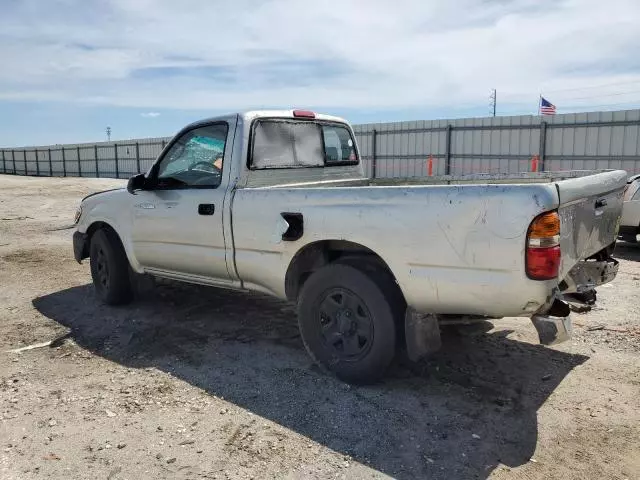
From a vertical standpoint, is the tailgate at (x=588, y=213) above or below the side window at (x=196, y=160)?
below

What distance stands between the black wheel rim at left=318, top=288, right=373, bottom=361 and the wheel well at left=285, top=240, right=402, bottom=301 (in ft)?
0.81

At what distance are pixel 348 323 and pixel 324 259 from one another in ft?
1.70

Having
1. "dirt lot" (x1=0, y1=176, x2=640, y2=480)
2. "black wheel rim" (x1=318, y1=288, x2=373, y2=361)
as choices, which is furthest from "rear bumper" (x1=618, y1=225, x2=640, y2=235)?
"black wheel rim" (x1=318, y1=288, x2=373, y2=361)

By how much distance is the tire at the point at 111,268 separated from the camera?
5953 mm

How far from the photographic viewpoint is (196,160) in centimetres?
516

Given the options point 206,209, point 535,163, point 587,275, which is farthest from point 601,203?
point 535,163

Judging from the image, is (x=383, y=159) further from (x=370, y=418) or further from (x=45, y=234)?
(x=370, y=418)

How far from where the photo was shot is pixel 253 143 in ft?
16.0

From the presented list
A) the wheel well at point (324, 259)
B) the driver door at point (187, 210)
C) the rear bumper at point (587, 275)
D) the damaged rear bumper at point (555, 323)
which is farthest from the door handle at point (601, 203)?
the driver door at point (187, 210)

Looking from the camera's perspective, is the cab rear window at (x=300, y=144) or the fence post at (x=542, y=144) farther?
the fence post at (x=542, y=144)

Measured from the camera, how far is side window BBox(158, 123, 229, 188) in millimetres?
4925

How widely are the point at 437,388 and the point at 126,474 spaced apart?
82.2 inches

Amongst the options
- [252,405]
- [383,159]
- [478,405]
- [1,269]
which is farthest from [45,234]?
[383,159]

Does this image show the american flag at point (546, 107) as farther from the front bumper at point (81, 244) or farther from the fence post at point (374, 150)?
the front bumper at point (81, 244)
